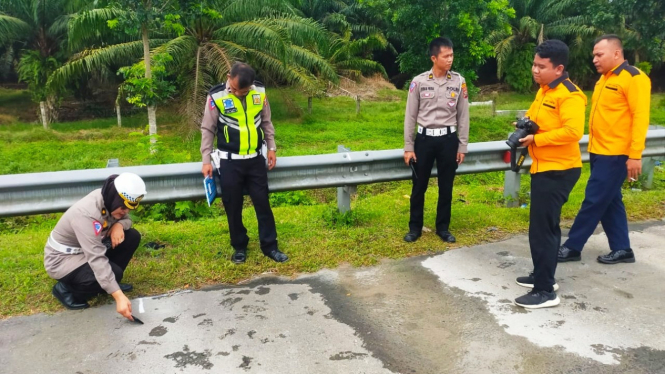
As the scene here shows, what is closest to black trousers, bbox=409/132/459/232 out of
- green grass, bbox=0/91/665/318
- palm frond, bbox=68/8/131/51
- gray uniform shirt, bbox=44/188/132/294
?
green grass, bbox=0/91/665/318

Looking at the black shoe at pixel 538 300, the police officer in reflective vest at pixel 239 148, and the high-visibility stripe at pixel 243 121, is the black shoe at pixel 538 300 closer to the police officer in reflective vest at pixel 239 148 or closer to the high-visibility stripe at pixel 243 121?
the police officer in reflective vest at pixel 239 148

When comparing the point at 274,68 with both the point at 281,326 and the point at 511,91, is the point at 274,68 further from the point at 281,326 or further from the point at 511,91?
the point at 511,91

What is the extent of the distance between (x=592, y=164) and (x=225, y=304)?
310 cm

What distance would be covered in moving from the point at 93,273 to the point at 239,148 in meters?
1.42

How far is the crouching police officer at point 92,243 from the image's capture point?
11.7 ft

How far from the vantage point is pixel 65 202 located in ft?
14.3

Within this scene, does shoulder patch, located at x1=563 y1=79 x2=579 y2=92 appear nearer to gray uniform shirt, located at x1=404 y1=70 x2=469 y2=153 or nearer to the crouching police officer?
gray uniform shirt, located at x1=404 y1=70 x2=469 y2=153

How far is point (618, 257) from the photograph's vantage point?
14.8ft

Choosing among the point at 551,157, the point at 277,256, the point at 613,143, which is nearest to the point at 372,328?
the point at 277,256

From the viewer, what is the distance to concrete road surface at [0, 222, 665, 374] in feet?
10.2

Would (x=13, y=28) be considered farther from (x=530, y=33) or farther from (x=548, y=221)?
(x=530, y=33)

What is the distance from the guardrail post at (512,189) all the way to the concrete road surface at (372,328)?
5.56 feet

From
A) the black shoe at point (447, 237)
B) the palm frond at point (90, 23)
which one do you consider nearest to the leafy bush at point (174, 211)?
the black shoe at point (447, 237)

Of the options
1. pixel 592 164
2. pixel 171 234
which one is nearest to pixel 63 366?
pixel 171 234
